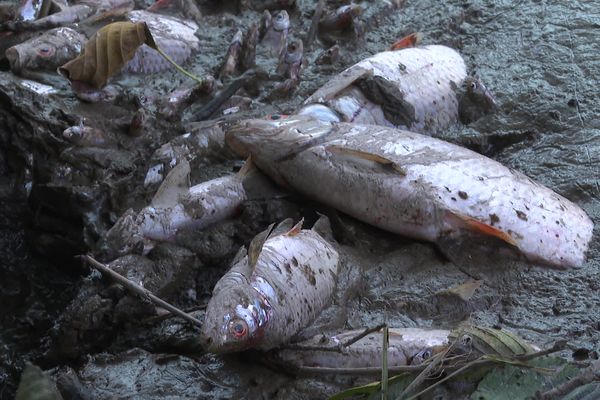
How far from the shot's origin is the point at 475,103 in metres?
6.19

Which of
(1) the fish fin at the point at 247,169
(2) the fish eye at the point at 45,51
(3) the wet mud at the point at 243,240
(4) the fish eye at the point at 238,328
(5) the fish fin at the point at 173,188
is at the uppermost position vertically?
(2) the fish eye at the point at 45,51

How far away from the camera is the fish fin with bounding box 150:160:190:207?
5.03 metres

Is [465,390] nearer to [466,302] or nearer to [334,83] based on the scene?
[466,302]

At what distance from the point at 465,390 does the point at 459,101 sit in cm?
277

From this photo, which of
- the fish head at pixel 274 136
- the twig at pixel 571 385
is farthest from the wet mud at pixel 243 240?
the twig at pixel 571 385

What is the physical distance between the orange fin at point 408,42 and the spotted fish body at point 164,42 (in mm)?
1640

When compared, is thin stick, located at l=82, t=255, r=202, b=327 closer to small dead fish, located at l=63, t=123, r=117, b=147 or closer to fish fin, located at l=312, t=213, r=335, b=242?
fish fin, located at l=312, t=213, r=335, b=242

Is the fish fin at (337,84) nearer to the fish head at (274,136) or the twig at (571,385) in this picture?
the fish head at (274,136)

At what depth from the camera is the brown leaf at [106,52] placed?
6.11 meters

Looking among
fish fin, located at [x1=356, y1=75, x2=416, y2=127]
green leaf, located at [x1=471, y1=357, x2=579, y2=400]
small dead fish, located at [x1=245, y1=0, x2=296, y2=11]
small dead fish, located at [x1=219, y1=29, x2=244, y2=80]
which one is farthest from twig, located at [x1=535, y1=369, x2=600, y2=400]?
small dead fish, located at [x1=245, y1=0, x2=296, y2=11]

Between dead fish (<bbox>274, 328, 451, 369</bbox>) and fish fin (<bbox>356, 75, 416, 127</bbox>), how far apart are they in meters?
2.18

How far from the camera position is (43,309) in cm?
520

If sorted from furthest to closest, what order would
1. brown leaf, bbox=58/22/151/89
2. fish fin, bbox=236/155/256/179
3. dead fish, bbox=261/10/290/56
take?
dead fish, bbox=261/10/290/56 → brown leaf, bbox=58/22/151/89 → fish fin, bbox=236/155/256/179

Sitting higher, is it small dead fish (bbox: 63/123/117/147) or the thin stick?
small dead fish (bbox: 63/123/117/147)
